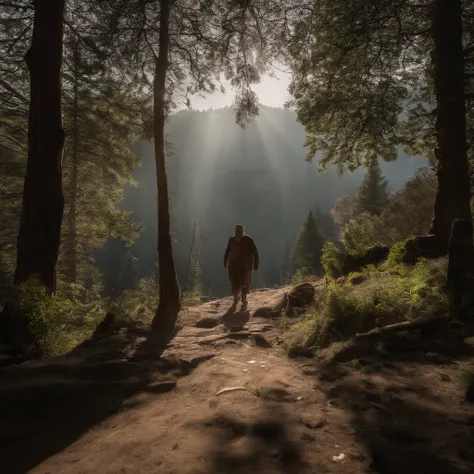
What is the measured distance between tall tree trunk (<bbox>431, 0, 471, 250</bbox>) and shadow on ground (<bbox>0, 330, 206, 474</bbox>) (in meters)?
6.47

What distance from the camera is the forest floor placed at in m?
1.78

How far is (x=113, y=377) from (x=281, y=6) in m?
9.57

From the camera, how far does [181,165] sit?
172 meters

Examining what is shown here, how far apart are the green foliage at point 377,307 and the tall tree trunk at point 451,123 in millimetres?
2444

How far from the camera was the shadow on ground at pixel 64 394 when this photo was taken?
2234 millimetres

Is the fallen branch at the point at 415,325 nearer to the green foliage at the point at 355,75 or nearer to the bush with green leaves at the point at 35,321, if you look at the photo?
the bush with green leaves at the point at 35,321

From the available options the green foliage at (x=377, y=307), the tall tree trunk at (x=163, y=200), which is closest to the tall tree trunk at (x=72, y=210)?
the tall tree trunk at (x=163, y=200)

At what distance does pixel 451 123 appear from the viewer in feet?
22.8

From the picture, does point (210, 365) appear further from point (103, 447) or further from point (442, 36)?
point (442, 36)

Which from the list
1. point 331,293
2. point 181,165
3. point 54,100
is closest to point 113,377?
point 331,293

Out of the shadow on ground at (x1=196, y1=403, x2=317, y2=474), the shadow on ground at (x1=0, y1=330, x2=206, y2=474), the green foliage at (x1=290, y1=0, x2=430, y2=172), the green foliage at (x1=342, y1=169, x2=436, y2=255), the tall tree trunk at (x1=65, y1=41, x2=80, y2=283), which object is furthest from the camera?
Result: the green foliage at (x1=342, y1=169, x2=436, y2=255)

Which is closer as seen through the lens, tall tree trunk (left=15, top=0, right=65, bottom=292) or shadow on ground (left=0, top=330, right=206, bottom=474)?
shadow on ground (left=0, top=330, right=206, bottom=474)

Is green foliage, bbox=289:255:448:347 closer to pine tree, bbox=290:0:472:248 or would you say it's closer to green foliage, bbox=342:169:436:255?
pine tree, bbox=290:0:472:248

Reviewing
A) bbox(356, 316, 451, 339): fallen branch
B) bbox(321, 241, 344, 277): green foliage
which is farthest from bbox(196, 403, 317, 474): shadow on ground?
bbox(321, 241, 344, 277): green foliage
